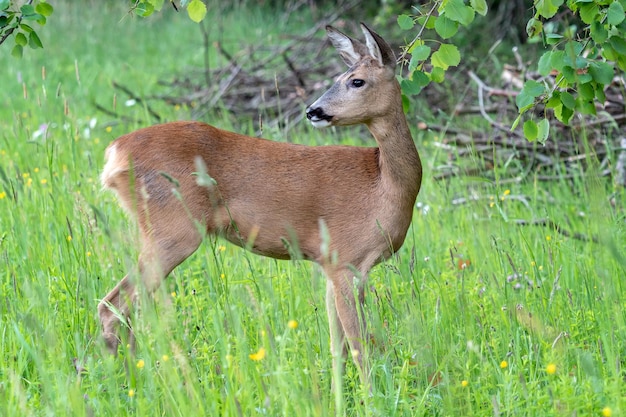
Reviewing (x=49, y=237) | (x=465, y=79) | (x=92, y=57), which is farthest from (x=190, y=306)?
(x=92, y=57)

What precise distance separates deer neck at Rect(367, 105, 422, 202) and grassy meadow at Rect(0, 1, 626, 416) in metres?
0.34

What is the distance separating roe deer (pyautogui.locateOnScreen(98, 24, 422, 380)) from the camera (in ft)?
11.7

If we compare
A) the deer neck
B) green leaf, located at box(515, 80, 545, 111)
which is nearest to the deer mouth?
the deer neck

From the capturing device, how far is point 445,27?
315 cm

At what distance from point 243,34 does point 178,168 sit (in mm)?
9237

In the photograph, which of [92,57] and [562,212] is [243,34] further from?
[562,212]

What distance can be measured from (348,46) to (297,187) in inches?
23.9

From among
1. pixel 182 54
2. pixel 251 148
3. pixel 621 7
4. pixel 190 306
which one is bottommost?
pixel 182 54

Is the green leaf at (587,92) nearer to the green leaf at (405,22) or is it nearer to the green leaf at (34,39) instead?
the green leaf at (405,22)

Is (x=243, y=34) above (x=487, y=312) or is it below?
below

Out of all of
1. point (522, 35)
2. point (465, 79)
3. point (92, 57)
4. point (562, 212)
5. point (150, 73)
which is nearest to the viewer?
point (562, 212)

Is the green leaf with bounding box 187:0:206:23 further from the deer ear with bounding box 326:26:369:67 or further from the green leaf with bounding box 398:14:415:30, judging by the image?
the deer ear with bounding box 326:26:369:67

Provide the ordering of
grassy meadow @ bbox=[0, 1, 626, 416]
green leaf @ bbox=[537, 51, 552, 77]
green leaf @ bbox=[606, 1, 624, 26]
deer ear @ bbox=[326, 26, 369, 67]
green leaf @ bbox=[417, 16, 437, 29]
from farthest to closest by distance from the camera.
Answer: deer ear @ bbox=[326, 26, 369, 67]
green leaf @ bbox=[417, 16, 437, 29]
green leaf @ bbox=[537, 51, 552, 77]
green leaf @ bbox=[606, 1, 624, 26]
grassy meadow @ bbox=[0, 1, 626, 416]

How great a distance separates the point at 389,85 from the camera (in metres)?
3.72
